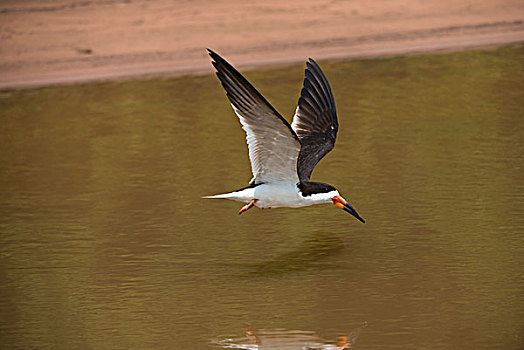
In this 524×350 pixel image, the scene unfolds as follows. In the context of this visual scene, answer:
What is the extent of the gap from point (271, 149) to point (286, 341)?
114 cm

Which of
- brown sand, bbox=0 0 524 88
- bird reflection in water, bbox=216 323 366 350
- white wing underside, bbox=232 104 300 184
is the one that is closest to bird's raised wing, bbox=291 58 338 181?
white wing underside, bbox=232 104 300 184

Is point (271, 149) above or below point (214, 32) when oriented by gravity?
below

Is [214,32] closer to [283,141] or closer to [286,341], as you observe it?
[283,141]

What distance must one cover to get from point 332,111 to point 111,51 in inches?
258

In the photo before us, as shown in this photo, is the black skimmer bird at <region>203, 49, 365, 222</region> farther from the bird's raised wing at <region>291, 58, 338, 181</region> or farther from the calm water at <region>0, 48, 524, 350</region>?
the calm water at <region>0, 48, 524, 350</region>

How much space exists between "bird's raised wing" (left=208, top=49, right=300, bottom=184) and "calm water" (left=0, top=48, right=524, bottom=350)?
702mm

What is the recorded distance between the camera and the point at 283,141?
555 centimetres

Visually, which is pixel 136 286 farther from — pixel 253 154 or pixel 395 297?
pixel 395 297

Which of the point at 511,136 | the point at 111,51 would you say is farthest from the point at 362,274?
the point at 111,51

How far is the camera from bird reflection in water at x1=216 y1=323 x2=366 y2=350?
16.8ft

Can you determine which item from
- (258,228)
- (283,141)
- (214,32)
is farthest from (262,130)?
(214,32)

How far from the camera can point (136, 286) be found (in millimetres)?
6109

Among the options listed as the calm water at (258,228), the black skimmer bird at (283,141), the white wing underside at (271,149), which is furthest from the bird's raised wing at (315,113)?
→ the white wing underside at (271,149)

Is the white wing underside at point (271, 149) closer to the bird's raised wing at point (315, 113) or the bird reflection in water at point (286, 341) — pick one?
the bird's raised wing at point (315, 113)
